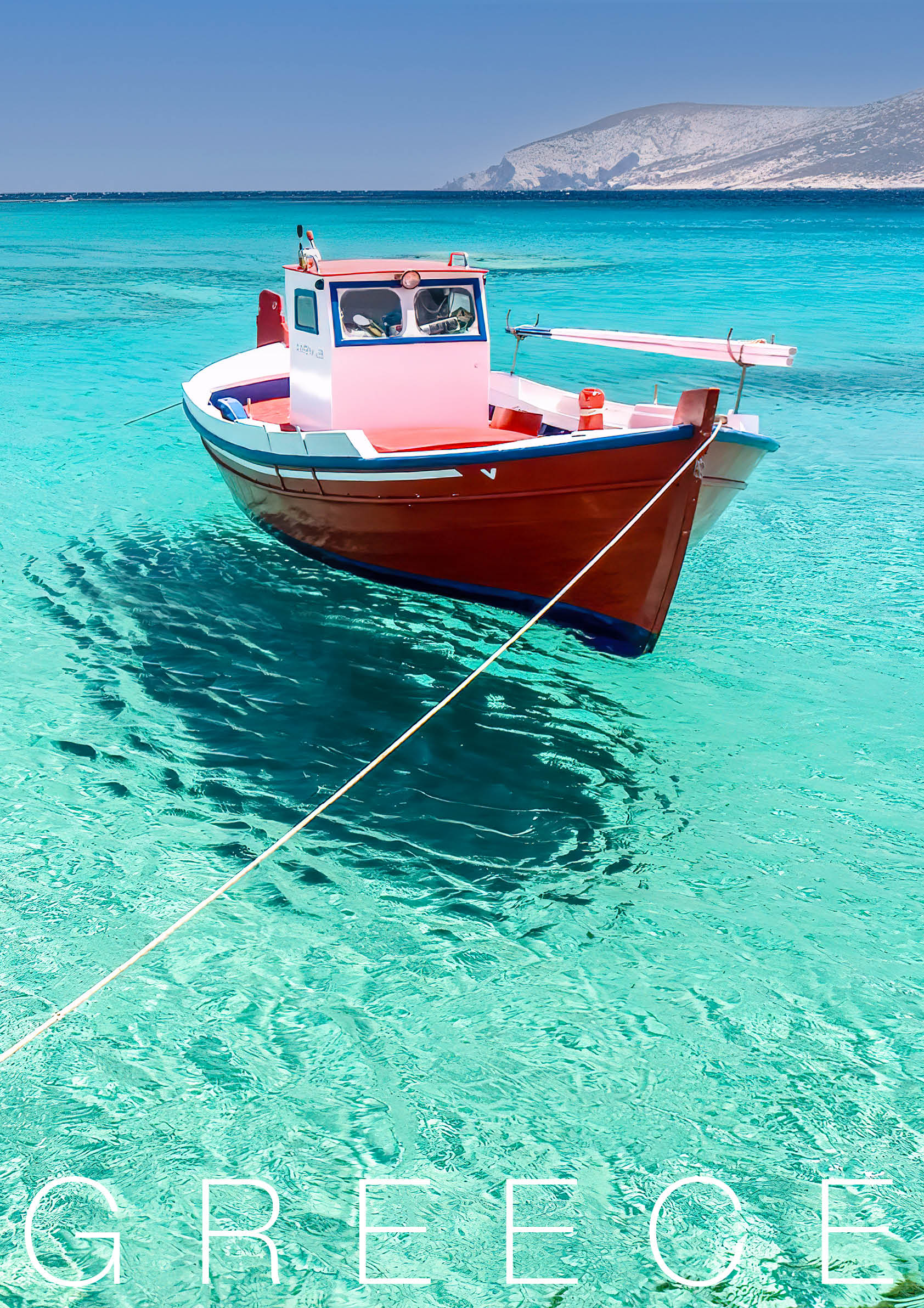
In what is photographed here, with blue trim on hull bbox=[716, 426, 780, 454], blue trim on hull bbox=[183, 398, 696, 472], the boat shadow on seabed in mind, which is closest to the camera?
the boat shadow on seabed

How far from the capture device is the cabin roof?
9633mm

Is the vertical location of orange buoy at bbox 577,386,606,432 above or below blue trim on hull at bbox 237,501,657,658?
above

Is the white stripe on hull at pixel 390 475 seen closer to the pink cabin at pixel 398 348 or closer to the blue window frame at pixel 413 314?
the pink cabin at pixel 398 348

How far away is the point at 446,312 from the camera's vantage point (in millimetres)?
10062

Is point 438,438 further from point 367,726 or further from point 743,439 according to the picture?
point 367,726

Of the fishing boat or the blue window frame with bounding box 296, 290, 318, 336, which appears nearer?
the fishing boat

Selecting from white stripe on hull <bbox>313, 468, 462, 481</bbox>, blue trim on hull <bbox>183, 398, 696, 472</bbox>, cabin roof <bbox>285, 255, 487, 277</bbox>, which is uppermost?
cabin roof <bbox>285, 255, 487, 277</bbox>

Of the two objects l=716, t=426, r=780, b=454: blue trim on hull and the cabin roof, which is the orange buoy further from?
the cabin roof

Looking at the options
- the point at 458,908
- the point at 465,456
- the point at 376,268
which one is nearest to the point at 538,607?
the point at 465,456

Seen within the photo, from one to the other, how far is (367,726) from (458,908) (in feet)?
7.44

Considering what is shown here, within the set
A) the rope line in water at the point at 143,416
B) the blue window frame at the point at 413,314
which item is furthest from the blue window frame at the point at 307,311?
the rope line in water at the point at 143,416

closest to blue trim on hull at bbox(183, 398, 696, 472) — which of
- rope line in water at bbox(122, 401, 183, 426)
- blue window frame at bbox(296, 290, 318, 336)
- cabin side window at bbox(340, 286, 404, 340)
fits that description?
cabin side window at bbox(340, 286, 404, 340)

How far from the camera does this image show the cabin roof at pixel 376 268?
9.63 m

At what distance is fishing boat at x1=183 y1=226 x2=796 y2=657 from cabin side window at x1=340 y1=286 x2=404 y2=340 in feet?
0.06
